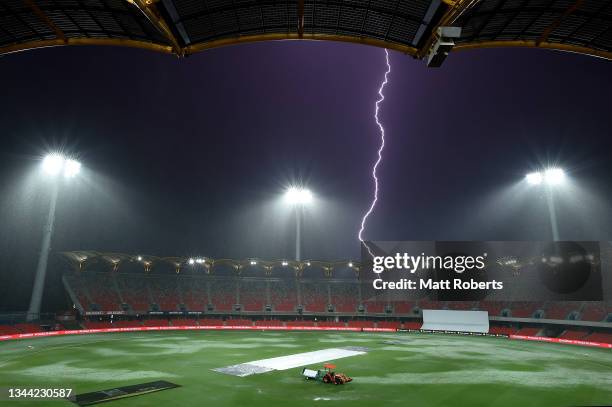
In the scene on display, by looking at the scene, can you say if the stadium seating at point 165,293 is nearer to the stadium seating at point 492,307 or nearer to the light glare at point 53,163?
the light glare at point 53,163

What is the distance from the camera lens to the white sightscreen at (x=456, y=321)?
189 feet

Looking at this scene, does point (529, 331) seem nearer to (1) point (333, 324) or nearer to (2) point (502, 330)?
(2) point (502, 330)

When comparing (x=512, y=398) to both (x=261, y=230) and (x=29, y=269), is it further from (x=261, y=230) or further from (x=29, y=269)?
(x=261, y=230)

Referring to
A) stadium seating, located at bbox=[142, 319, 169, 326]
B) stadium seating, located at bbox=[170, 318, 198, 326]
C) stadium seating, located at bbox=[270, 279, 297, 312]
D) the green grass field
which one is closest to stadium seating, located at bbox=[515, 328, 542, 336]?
the green grass field

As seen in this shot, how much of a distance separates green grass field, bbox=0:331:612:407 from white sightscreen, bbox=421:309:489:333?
55.9 ft

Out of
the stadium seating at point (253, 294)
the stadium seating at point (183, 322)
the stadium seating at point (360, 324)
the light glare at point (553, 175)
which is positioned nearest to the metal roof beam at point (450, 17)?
the light glare at point (553, 175)

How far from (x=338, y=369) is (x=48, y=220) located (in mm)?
41283

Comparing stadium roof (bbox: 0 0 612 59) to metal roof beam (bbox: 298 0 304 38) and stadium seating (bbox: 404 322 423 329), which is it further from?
stadium seating (bbox: 404 322 423 329)

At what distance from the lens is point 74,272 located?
209ft

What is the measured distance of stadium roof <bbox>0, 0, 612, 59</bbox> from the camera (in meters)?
11.5

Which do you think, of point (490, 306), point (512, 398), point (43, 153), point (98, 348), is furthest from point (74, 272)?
point (490, 306)

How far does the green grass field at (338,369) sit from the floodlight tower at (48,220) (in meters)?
9.36

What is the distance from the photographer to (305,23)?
12.8m

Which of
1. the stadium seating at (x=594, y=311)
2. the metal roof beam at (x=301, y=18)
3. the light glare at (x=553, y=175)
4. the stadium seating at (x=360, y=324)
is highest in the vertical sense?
the light glare at (x=553, y=175)
